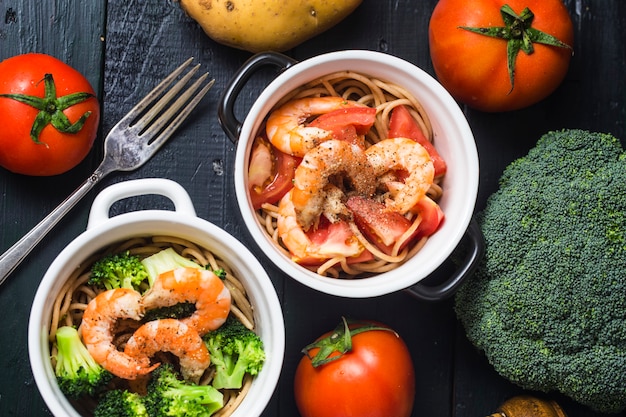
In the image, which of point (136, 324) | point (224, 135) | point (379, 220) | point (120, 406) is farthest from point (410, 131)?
point (120, 406)

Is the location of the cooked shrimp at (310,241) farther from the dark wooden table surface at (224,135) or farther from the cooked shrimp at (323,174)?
the dark wooden table surface at (224,135)

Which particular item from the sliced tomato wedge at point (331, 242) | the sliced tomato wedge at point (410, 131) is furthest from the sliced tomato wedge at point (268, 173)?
the sliced tomato wedge at point (410, 131)

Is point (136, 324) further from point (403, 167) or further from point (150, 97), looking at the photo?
point (403, 167)

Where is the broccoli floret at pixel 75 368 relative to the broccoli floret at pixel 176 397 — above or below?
above

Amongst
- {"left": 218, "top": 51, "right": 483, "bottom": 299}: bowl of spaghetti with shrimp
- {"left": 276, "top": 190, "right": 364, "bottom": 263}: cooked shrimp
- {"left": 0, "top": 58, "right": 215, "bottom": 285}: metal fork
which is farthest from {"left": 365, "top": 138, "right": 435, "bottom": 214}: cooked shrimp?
{"left": 0, "top": 58, "right": 215, "bottom": 285}: metal fork

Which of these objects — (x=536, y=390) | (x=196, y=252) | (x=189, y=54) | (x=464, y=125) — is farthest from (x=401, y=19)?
(x=536, y=390)

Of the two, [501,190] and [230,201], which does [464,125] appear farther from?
[230,201]
